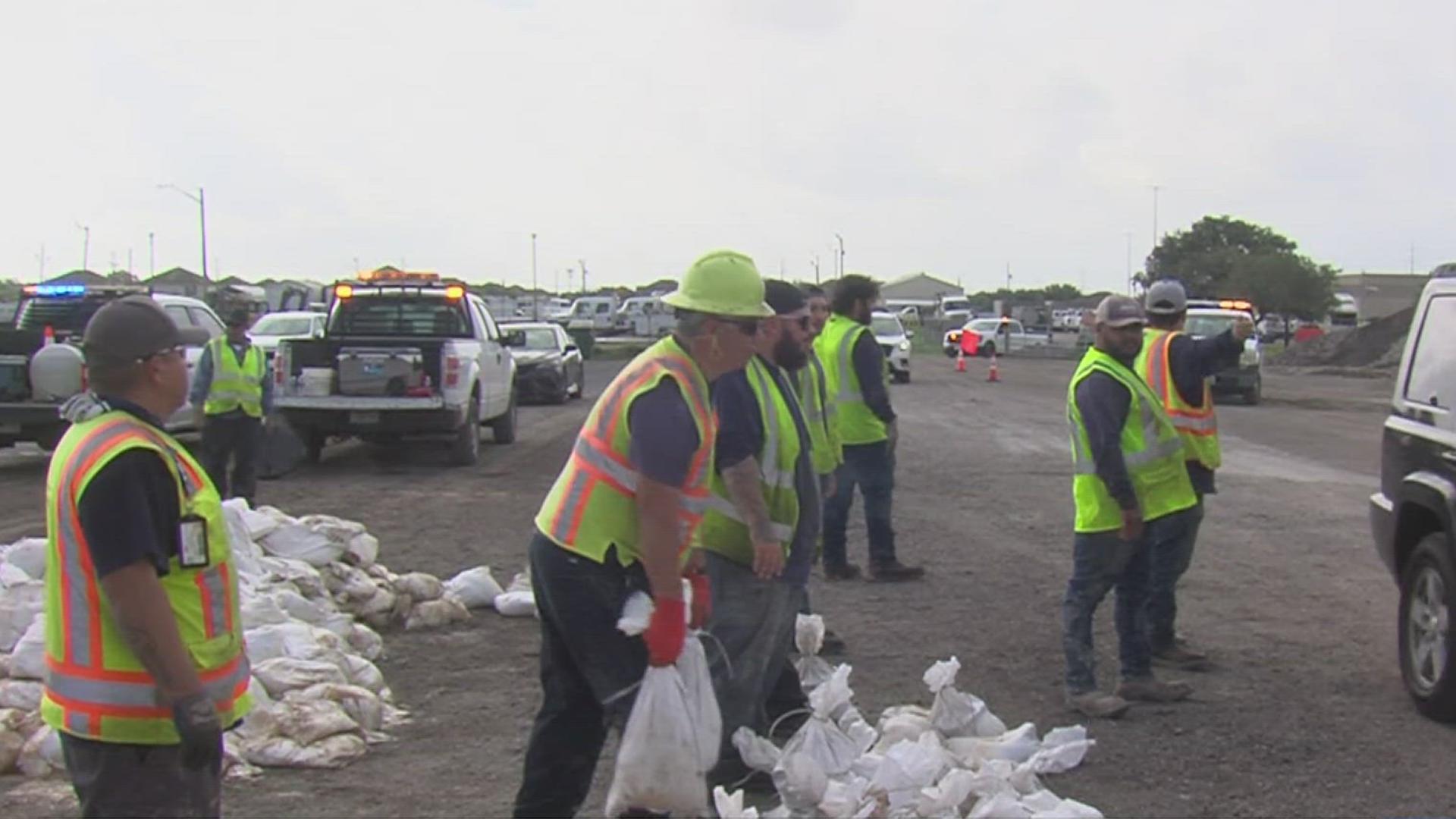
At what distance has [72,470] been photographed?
349 centimetres

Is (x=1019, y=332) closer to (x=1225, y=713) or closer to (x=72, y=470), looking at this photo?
(x=1225, y=713)

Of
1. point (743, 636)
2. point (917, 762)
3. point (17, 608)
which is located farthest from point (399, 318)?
point (917, 762)

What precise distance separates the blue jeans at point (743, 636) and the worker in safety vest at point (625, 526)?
2.29ft

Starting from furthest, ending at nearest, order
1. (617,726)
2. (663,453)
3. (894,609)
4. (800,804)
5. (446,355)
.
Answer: (446,355) < (894,609) < (800,804) < (617,726) < (663,453)

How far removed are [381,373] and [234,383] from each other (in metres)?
5.04

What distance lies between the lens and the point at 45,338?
16.0 metres

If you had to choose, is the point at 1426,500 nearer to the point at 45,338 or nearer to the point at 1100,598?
the point at 1100,598

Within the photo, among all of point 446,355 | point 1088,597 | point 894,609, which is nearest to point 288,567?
point 894,609

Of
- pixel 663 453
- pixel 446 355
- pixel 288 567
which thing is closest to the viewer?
pixel 663 453

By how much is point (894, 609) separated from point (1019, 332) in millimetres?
54305

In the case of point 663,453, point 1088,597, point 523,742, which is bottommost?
point 523,742

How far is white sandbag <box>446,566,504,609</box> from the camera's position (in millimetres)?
9195

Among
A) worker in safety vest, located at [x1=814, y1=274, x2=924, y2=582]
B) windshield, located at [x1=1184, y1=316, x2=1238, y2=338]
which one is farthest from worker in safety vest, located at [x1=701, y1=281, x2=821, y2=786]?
windshield, located at [x1=1184, y1=316, x2=1238, y2=338]

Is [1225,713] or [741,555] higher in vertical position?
[741,555]
